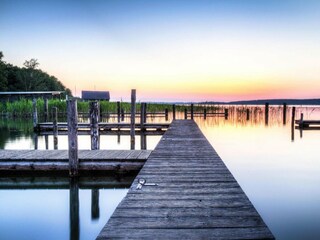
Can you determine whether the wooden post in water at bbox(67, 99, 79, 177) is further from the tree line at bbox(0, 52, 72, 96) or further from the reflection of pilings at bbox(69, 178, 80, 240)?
the tree line at bbox(0, 52, 72, 96)

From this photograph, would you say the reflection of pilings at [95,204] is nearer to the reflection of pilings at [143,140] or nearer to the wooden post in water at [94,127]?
the wooden post in water at [94,127]

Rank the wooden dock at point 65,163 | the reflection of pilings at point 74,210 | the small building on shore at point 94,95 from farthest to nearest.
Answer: the small building on shore at point 94,95 → the wooden dock at point 65,163 → the reflection of pilings at point 74,210

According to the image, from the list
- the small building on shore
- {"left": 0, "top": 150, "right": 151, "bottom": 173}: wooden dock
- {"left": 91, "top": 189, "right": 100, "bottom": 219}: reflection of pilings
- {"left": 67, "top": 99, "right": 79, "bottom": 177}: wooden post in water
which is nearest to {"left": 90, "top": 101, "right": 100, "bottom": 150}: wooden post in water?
{"left": 0, "top": 150, "right": 151, "bottom": 173}: wooden dock

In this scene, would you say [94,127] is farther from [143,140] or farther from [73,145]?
[143,140]

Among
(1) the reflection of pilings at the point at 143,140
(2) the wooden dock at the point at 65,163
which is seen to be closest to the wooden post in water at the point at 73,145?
(2) the wooden dock at the point at 65,163

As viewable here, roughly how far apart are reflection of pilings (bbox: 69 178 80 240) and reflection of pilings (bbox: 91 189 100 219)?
1.13 ft

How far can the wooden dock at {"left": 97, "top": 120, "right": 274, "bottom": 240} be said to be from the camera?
2.56 meters

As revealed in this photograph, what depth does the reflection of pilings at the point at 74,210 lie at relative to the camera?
5.41 m

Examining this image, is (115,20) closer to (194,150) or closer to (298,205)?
(194,150)

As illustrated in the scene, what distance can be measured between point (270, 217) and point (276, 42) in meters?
18.7

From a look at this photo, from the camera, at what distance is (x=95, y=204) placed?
6.71 meters

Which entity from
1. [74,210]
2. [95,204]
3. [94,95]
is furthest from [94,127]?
[94,95]

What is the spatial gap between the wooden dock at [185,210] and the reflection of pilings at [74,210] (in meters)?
1.86

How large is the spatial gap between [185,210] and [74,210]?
4.17 meters
